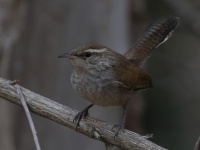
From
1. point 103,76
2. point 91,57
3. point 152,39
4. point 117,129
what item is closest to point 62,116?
point 117,129

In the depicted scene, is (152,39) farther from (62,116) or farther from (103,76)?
(62,116)

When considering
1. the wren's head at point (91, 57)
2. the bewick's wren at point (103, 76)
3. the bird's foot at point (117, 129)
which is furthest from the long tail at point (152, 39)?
the bird's foot at point (117, 129)

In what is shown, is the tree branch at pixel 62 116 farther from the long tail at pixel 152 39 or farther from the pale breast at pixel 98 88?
the long tail at pixel 152 39

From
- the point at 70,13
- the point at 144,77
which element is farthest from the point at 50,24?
the point at 144,77

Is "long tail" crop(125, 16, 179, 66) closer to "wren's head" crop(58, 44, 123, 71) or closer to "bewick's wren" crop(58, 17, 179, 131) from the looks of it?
"bewick's wren" crop(58, 17, 179, 131)

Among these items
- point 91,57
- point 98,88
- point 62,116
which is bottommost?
point 62,116

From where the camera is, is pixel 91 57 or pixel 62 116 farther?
pixel 91 57
